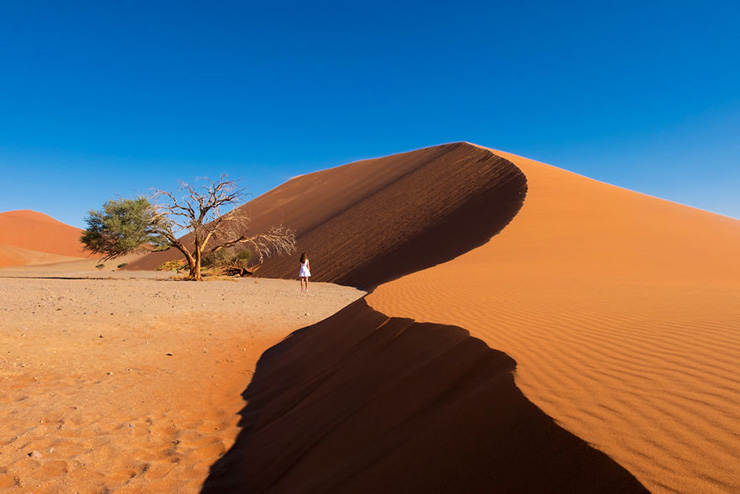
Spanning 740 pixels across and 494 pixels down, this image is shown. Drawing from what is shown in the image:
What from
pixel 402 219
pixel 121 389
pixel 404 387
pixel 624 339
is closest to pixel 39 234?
pixel 402 219

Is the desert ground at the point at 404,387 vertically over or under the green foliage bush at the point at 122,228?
under

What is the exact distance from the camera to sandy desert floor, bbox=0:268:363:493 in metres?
3.67

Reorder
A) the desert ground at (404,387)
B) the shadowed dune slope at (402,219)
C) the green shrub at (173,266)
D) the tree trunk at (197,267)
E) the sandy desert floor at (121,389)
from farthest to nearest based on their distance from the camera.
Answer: the green shrub at (173,266)
the shadowed dune slope at (402,219)
the tree trunk at (197,267)
the sandy desert floor at (121,389)
the desert ground at (404,387)

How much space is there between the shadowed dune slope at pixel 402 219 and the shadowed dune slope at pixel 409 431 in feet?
44.6

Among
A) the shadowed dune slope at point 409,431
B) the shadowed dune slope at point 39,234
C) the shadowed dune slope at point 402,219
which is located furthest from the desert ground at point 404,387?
the shadowed dune slope at point 39,234

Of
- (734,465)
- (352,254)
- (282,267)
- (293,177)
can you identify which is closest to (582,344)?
(734,465)

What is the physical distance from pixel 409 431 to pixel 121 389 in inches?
176

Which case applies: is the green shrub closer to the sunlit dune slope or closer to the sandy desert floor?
the sandy desert floor

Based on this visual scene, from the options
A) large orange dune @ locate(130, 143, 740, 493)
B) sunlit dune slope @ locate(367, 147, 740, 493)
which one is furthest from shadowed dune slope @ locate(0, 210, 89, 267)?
large orange dune @ locate(130, 143, 740, 493)

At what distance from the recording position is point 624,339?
3891 mm

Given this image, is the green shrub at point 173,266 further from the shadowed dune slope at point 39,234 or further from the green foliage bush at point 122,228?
the shadowed dune slope at point 39,234

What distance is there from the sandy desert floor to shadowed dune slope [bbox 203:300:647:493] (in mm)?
528

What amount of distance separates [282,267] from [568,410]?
2845cm

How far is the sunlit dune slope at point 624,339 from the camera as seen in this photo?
197 cm
